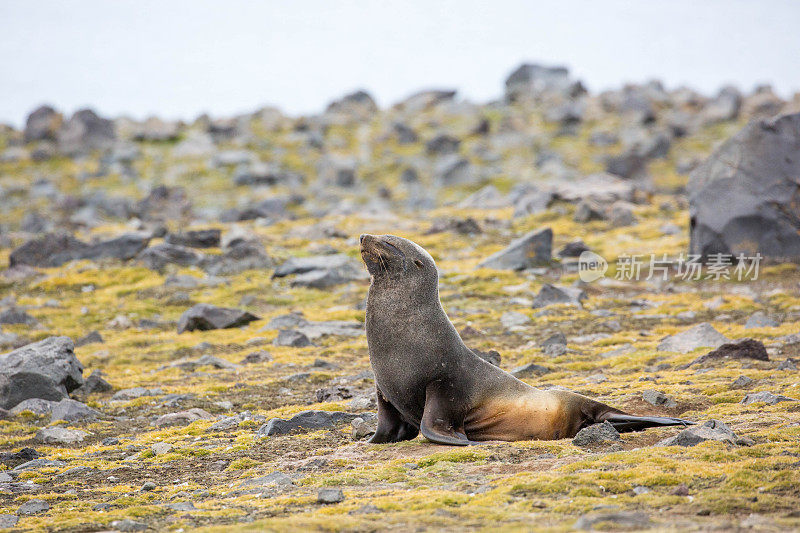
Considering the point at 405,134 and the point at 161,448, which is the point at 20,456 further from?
the point at 405,134

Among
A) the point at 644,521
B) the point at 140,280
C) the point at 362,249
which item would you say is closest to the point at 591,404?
the point at 362,249

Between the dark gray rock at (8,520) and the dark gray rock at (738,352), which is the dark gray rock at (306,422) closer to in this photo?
the dark gray rock at (8,520)

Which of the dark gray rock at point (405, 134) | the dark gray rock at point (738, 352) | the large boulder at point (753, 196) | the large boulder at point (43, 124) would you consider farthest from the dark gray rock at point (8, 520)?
the large boulder at point (43, 124)

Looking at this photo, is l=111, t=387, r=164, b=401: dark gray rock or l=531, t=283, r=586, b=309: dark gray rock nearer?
l=111, t=387, r=164, b=401: dark gray rock

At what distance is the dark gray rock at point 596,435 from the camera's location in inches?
335

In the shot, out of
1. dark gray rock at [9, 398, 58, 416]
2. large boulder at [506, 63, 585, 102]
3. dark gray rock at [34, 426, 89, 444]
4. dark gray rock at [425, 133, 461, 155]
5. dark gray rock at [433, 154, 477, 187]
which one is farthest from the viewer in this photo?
large boulder at [506, 63, 585, 102]

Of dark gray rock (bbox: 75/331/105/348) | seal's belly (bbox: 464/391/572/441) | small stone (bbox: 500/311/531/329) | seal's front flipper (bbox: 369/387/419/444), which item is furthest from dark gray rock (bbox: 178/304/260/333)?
seal's belly (bbox: 464/391/572/441)

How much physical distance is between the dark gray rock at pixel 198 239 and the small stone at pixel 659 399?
19.4 metres

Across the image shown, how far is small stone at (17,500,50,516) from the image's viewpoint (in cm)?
745

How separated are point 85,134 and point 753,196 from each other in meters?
42.0

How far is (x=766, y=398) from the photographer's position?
1003 cm

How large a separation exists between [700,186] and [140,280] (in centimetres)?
1577

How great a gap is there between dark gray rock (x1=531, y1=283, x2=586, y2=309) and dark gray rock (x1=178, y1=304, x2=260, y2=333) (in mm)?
6787

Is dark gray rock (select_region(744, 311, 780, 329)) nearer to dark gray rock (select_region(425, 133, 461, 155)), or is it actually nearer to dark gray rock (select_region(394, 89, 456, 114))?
dark gray rock (select_region(425, 133, 461, 155))
